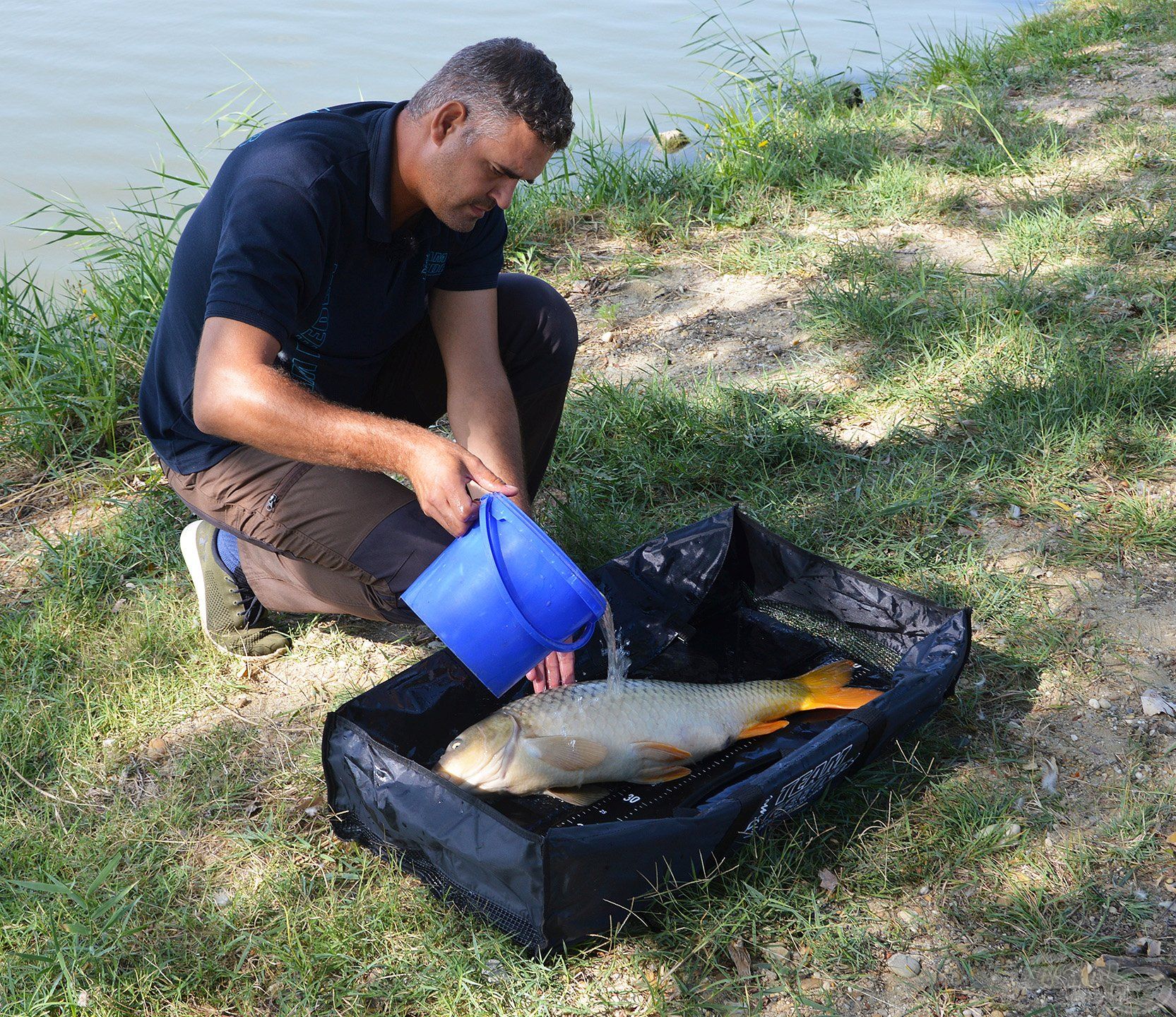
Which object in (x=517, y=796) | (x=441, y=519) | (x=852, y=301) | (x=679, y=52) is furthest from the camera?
(x=679, y=52)

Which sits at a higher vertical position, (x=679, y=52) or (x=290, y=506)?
(x=679, y=52)

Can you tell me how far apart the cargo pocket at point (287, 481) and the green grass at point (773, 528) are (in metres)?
0.52

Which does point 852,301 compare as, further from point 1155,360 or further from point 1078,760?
point 1078,760

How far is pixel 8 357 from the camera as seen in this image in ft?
12.0

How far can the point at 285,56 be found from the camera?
7.67m

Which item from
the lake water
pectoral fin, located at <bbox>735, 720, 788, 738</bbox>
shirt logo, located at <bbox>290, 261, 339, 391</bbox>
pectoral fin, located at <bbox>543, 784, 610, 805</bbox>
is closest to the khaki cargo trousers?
shirt logo, located at <bbox>290, 261, 339, 391</bbox>

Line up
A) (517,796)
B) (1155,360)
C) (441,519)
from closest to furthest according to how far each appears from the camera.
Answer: (441,519), (517,796), (1155,360)

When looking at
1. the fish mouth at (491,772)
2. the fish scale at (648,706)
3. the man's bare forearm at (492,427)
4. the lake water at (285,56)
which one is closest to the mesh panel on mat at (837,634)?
the fish scale at (648,706)

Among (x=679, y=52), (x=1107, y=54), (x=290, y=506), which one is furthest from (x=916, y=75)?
(x=290, y=506)

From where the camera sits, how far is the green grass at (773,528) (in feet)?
6.70

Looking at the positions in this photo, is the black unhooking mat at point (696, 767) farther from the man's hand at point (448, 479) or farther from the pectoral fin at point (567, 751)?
the man's hand at point (448, 479)

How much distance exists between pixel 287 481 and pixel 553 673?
2.50 feet

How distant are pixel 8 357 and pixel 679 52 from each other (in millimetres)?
5925

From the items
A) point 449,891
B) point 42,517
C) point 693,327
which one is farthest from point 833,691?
point 42,517
